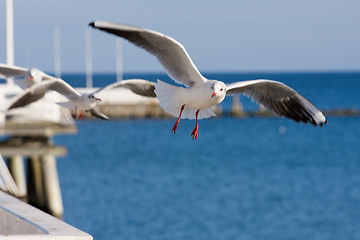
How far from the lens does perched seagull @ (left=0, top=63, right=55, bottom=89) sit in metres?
7.77

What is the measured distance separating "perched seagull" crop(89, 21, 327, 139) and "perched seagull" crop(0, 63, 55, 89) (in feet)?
5.23

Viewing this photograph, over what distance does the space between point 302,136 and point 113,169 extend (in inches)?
975

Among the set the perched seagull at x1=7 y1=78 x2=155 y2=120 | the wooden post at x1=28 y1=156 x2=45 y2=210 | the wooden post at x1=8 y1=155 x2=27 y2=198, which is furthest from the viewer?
the wooden post at x1=8 y1=155 x2=27 y2=198

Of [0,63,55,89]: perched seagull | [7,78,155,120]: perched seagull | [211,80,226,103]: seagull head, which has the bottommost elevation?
[211,80,226,103]: seagull head

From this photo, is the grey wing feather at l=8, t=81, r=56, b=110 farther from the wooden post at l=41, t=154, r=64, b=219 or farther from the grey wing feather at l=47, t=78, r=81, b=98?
the wooden post at l=41, t=154, r=64, b=219

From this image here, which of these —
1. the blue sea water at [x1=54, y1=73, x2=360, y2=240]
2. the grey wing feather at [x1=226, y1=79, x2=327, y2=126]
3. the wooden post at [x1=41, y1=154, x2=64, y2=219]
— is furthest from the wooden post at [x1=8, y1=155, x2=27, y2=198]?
the grey wing feather at [x1=226, y1=79, x2=327, y2=126]

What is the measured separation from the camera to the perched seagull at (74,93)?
724cm

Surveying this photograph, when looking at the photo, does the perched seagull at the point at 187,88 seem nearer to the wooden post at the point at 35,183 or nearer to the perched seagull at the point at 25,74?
the perched seagull at the point at 25,74

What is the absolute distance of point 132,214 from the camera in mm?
A: 28453

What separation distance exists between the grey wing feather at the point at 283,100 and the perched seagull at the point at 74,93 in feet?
2.84

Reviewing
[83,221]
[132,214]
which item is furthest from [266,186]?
[83,221]

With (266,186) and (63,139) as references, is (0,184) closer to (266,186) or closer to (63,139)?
(266,186)

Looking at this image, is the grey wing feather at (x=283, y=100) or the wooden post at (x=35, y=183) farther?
the wooden post at (x=35, y=183)

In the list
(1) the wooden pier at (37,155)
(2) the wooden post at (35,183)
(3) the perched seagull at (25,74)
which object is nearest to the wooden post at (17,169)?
(1) the wooden pier at (37,155)
